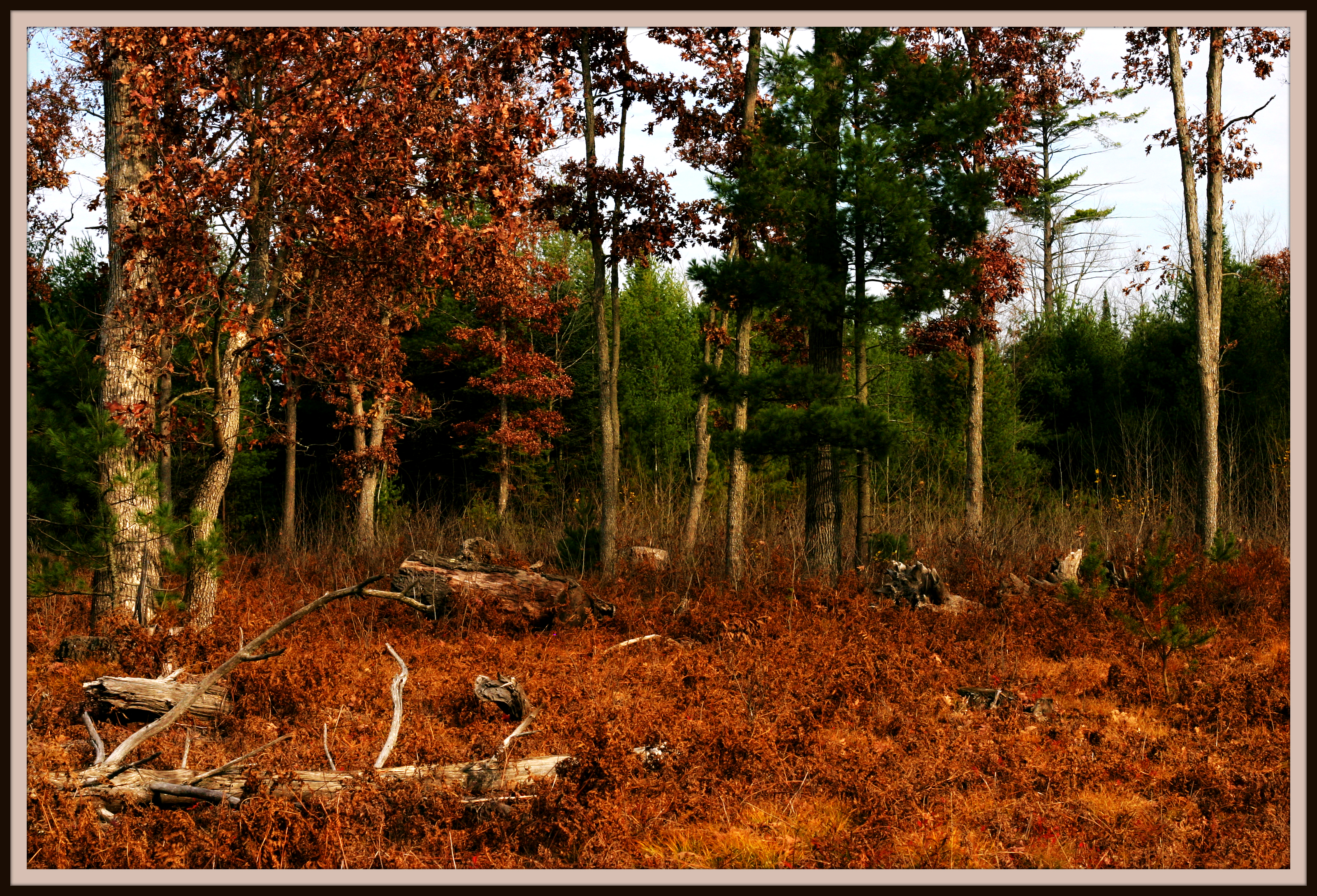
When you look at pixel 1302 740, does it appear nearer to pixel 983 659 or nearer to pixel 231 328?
pixel 983 659

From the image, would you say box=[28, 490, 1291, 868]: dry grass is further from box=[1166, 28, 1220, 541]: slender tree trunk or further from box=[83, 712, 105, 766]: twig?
box=[1166, 28, 1220, 541]: slender tree trunk

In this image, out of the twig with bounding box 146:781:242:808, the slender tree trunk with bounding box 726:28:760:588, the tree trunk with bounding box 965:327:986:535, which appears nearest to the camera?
the twig with bounding box 146:781:242:808

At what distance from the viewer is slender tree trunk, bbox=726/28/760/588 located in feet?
36.2

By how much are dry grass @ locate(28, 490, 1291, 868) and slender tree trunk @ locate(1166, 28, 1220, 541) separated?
1.85 m

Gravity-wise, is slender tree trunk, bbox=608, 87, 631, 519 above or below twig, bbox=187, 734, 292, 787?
above

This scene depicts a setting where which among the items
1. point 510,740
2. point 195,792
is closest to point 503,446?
point 510,740

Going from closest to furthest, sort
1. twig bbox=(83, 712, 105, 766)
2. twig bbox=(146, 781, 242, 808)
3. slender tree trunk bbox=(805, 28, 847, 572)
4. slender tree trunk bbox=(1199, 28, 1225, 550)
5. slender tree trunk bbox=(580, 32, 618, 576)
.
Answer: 1. twig bbox=(146, 781, 242, 808)
2. twig bbox=(83, 712, 105, 766)
3. slender tree trunk bbox=(805, 28, 847, 572)
4. slender tree trunk bbox=(580, 32, 618, 576)
5. slender tree trunk bbox=(1199, 28, 1225, 550)

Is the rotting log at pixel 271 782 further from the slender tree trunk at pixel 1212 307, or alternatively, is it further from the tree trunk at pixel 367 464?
the slender tree trunk at pixel 1212 307

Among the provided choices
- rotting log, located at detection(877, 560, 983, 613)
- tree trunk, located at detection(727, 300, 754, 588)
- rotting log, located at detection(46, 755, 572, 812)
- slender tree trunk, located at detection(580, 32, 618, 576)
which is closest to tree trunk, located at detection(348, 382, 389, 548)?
slender tree trunk, located at detection(580, 32, 618, 576)

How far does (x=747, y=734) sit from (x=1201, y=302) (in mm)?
9880

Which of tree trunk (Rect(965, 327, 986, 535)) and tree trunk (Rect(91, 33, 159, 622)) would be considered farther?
tree trunk (Rect(965, 327, 986, 535))

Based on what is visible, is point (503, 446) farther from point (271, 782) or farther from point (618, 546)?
point (271, 782)

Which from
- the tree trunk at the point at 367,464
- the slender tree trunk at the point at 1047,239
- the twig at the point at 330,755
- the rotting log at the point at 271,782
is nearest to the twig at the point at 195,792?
the rotting log at the point at 271,782

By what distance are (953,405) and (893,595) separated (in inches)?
430
